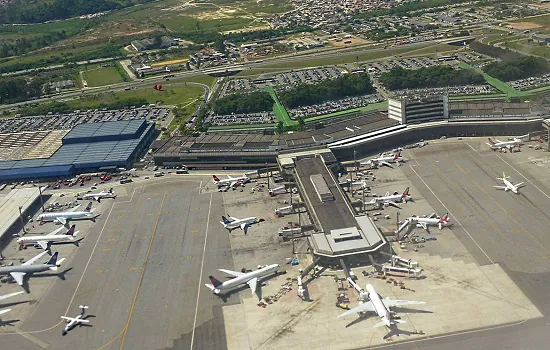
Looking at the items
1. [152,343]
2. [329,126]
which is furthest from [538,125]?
[152,343]

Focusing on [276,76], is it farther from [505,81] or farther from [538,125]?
[538,125]

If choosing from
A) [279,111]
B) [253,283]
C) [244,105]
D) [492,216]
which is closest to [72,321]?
[253,283]

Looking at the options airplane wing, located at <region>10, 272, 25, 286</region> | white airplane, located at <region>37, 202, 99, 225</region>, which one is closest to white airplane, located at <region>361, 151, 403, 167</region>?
white airplane, located at <region>37, 202, 99, 225</region>

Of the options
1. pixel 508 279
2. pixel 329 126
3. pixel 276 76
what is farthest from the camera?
pixel 276 76

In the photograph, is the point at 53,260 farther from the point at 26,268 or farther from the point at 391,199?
the point at 391,199

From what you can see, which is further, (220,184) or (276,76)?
(276,76)

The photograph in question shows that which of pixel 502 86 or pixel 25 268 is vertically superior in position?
pixel 25 268
